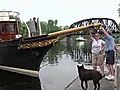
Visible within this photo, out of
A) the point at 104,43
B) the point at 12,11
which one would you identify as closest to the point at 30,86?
the point at 104,43

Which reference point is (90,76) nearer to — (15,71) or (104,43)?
(104,43)

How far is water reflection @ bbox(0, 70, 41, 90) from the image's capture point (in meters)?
14.3

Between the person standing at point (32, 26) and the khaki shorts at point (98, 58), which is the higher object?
the person standing at point (32, 26)

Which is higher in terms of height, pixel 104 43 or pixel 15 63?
pixel 104 43

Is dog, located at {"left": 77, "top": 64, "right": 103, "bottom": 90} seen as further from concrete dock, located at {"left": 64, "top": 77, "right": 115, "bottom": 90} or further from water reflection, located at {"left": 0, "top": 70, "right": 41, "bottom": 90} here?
water reflection, located at {"left": 0, "top": 70, "right": 41, "bottom": 90}

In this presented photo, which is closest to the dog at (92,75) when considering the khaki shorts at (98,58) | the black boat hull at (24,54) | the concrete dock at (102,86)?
the concrete dock at (102,86)

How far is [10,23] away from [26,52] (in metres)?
3.04

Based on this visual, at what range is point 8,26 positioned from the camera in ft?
59.6

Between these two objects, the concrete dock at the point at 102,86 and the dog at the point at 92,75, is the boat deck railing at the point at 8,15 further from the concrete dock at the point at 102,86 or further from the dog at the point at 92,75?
the dog at the point at 92,75

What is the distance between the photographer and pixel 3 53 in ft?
52.4

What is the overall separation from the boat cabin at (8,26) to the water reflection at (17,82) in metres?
2.13

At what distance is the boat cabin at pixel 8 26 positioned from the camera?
709 inches

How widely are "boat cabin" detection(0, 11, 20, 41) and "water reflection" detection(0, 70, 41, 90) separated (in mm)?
2129

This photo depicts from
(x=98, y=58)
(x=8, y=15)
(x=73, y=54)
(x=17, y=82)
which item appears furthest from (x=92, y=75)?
(x=73, y=54)
